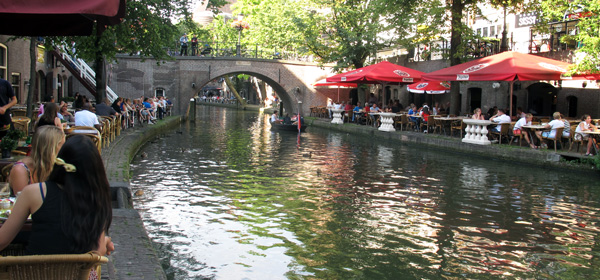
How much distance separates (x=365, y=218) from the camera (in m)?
8.52

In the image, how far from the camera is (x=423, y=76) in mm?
19969

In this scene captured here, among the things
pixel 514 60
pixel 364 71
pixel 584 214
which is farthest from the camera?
pixel 364 71

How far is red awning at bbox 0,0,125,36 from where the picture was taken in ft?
13.3

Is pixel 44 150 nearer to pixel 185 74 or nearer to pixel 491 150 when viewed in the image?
pixel 491 150

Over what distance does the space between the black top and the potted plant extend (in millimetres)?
5809

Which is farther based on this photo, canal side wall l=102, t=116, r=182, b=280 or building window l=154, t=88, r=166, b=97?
building window l=154, t=88, r=166, b=97

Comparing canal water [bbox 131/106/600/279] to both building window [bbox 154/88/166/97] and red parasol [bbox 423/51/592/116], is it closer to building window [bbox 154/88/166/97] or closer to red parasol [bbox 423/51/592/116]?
red parasol [bbox 423/51/592/116]

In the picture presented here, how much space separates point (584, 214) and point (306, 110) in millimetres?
30266

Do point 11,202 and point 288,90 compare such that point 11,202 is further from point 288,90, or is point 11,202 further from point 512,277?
point 288,90

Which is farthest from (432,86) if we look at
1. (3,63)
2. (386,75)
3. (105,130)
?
(3,63)

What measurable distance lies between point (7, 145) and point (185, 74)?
2789cm

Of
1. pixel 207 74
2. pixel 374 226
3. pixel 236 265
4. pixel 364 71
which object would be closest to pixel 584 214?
pixel 374 226

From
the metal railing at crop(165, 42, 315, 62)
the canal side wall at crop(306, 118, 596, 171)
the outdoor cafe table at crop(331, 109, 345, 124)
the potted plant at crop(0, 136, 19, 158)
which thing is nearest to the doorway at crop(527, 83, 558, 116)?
the canal side wall at crop(306, 118, 596, 171)

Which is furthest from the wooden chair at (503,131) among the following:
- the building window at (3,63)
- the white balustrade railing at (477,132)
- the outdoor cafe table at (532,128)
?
the building window at (3,63)
